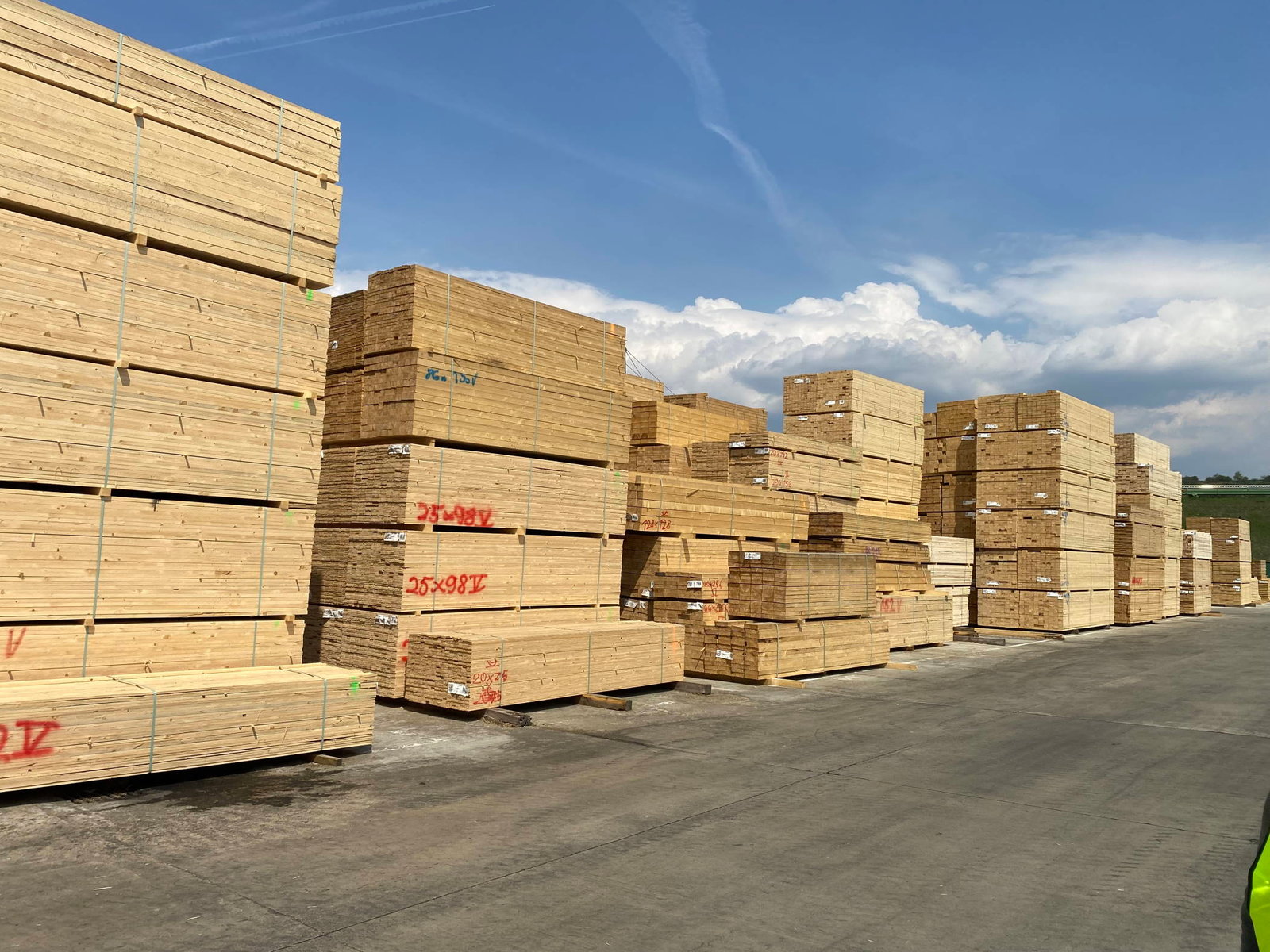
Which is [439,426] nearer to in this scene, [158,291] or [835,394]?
[158,291]

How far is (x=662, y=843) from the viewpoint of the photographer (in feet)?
19.4

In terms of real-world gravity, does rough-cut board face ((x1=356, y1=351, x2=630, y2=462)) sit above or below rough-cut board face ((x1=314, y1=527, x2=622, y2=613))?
above

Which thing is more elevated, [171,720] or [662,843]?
[171,720]

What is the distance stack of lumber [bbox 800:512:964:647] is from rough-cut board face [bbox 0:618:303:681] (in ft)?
32.9

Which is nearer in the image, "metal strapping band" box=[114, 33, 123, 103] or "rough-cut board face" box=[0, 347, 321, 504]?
"rough-cut board face" box=[0, 347, 321, 504]

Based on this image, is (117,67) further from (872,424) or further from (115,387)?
(872,424)

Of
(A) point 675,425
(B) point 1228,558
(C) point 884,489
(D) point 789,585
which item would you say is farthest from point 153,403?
(B) point 1228,558

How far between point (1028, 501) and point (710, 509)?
1018 centimetres

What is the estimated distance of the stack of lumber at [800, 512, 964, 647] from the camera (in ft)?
54.9

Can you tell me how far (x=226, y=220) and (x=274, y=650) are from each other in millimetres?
3821

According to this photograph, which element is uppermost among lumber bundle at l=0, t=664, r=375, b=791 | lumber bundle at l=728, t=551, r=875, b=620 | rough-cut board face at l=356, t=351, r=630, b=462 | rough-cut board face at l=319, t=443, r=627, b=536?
rough-cut board face at l=356, t=351, r=630, b=462

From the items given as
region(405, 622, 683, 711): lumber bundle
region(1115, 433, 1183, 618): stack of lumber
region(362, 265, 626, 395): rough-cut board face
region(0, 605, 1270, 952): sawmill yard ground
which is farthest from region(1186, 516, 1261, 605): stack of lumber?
region(405, 622, 683, 711): lumber bundle

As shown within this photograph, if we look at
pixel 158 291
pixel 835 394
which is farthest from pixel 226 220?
pixel 835 394

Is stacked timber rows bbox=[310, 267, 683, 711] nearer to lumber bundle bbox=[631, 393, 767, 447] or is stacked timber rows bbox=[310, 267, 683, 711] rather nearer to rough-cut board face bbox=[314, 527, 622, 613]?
rough-cut board face bbox=[314, 527, 622, 613]
